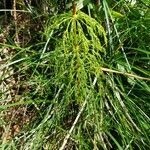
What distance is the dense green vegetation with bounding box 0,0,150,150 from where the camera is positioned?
1.77 m

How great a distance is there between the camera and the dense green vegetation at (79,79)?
1772 millimetres

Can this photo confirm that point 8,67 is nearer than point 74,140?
No

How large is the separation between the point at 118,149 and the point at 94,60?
0.36 meters

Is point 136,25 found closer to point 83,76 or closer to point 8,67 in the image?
point 83,76

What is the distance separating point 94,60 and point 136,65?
0.20 meters

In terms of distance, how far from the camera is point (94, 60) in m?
1.84

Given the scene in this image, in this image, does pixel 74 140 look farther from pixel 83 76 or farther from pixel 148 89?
pixel 148 89

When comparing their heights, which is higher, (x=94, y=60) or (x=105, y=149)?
(x=94, y=60)

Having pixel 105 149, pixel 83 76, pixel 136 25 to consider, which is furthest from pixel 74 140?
pixel 136 25

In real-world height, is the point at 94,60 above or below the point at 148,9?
below

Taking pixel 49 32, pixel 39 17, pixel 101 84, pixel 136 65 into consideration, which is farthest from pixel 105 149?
pixel 39 17

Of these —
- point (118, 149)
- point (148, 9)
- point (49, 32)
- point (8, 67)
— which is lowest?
point (118, 149)

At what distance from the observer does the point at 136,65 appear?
193 centimetres

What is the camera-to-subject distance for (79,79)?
1.78 meters
